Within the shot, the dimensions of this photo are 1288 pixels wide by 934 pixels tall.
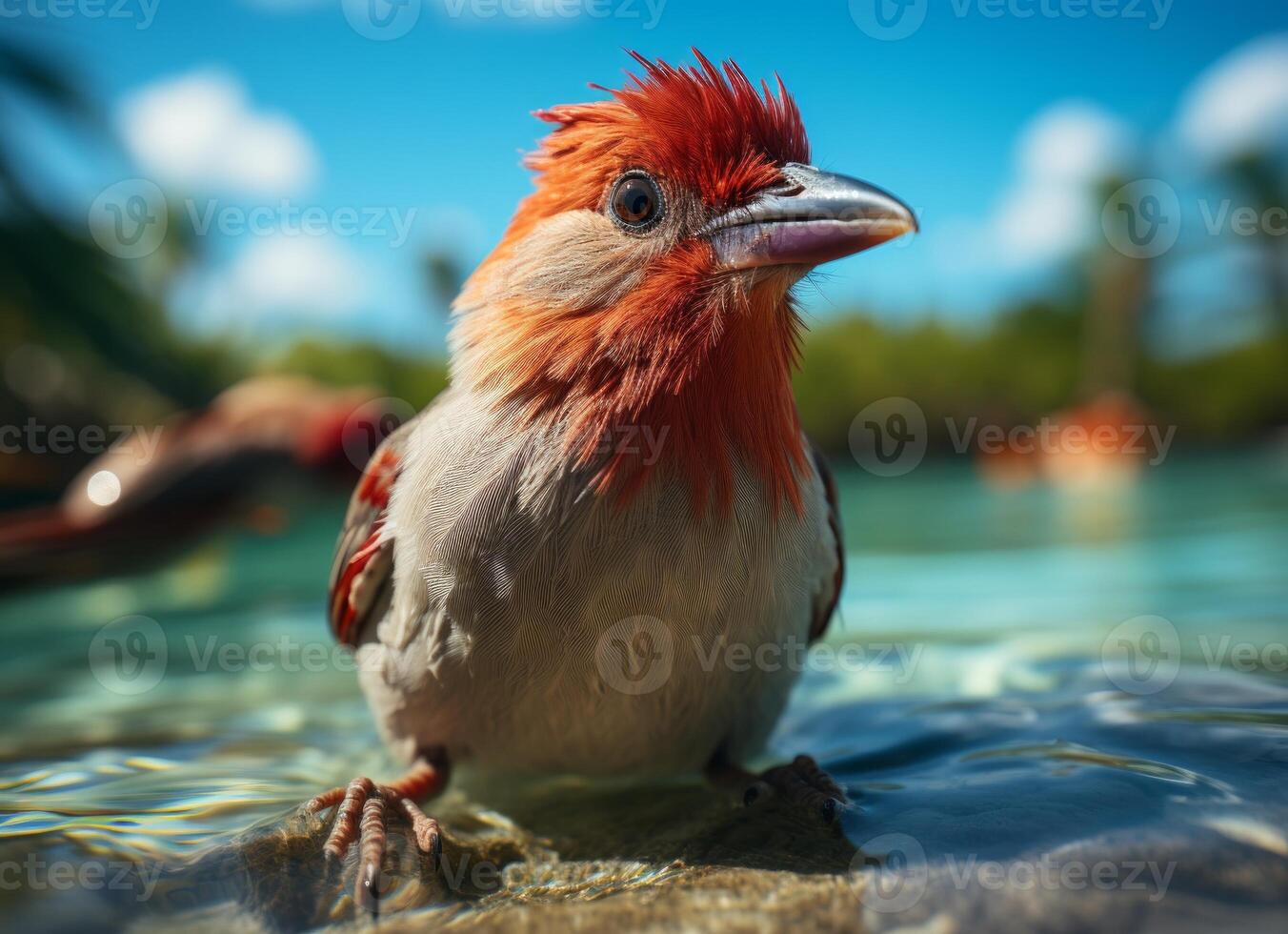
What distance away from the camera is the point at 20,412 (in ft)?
36.6

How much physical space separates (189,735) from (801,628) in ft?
7.52

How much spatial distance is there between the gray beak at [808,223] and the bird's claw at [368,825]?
154 cm

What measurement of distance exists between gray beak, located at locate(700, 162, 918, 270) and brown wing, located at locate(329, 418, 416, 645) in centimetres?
113

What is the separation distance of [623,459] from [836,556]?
103cm

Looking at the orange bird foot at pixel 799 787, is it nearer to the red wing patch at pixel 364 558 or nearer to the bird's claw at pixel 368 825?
the bird's claw at pixel 368 825

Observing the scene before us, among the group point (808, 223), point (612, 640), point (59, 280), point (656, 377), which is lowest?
point (612, 640)

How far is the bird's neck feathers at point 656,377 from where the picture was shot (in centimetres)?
227

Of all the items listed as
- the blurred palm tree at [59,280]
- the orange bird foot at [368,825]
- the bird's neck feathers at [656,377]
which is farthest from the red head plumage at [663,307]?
the blurred palm tree at [59,280]

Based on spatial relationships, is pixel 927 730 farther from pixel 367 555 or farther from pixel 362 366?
pixel 362 366

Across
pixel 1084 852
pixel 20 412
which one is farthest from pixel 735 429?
pixel 20 412

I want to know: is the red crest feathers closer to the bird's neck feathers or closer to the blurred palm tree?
the bird's neck feathers

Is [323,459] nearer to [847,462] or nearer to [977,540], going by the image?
[977,540]

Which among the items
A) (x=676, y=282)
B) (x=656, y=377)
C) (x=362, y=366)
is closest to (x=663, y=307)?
(x=676, y=282)

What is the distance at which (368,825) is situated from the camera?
230 cm
